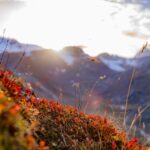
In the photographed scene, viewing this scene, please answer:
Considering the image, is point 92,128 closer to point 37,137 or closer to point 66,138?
point 66,138

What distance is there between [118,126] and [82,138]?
1.75 m

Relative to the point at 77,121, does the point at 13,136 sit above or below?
above

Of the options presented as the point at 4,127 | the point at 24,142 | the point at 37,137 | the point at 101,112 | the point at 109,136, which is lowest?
the point at 101,112

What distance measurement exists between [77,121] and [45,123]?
1152mm

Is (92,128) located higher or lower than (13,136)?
lower

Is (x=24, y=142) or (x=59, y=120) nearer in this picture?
(x=24, y=142)

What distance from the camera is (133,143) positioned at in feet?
28.1

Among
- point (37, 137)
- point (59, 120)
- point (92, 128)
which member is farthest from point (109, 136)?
point (37, 137)

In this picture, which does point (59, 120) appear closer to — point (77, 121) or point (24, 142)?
point (77, 121)

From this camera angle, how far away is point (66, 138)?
7758 millimetres

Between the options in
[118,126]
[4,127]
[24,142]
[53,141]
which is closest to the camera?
[4,127]

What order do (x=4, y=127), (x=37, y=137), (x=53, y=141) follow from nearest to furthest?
(x=4, y=127), (x=37, y=137), (x=53, y=141)

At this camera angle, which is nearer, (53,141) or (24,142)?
(24,142)

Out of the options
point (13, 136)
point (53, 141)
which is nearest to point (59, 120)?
point (53, 141)
